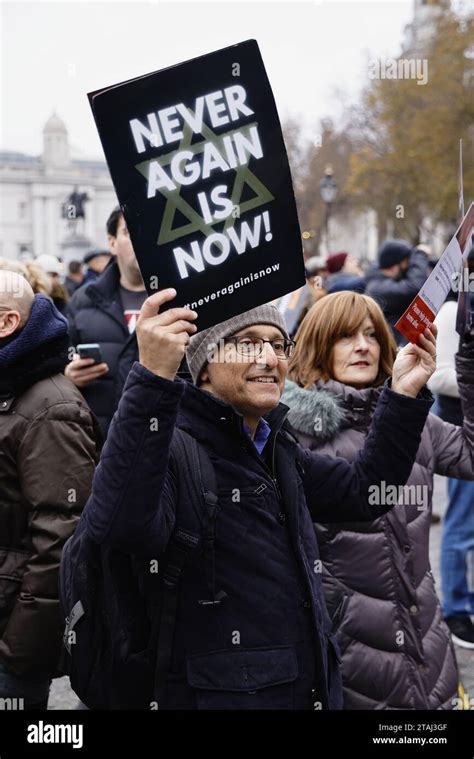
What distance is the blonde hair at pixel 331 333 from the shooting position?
10.8 feet

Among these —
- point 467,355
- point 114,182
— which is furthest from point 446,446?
point 114,182

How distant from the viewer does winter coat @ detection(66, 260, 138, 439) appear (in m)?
4.30

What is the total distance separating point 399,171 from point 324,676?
3170 centimetres

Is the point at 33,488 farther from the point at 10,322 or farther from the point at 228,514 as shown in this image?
the point at 228,514

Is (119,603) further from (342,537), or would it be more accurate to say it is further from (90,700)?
(342,537)

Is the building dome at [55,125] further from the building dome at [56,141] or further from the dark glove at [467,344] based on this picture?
the dark glove at [467,344]

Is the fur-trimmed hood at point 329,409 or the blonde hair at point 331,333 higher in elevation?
the blonde hair at point 331,333

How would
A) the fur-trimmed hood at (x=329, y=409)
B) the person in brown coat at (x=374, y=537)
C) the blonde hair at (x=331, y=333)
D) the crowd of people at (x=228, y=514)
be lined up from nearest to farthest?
the crowd of people at (x=228, y=514) < the person in brown coat at (x=374, y=537) < the fur-trimmed hood at (x=329, y=409) < the blonde hair at (x=331, y=333)

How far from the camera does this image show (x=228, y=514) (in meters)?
2.17

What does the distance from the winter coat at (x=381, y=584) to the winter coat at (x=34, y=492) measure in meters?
0.74

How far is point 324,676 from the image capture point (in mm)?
2189

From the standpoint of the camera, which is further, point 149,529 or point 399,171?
point 399,171

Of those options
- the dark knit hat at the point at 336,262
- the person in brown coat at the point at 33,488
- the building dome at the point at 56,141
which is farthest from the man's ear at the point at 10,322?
the building dome at the point at 56,141

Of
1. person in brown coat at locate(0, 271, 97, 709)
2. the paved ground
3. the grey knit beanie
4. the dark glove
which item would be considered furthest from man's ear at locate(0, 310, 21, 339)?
the paved ground
